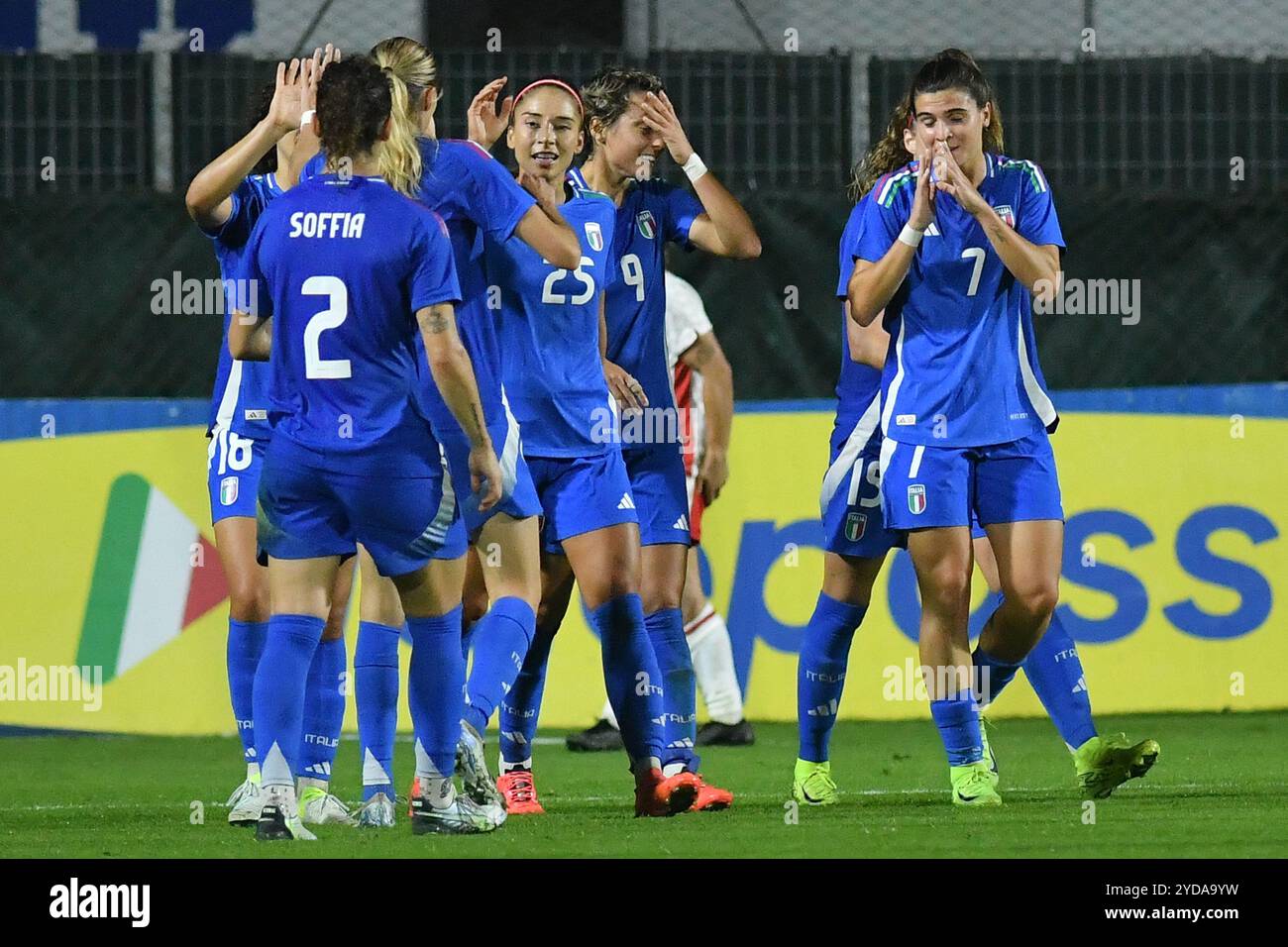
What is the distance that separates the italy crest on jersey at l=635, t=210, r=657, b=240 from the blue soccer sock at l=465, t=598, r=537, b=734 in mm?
1390

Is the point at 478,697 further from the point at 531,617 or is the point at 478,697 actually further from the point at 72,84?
the point at 72,84

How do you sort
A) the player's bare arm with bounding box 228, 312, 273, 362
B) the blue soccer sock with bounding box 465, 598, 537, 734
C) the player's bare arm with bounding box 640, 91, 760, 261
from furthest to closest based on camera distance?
the player's bare arm with bounding box 640, 91, 760, 261 → the blue soccer sock with bounding box 465, 598, 537, 734 → the player's bare arm with bounding box 228, 312, 273, 362

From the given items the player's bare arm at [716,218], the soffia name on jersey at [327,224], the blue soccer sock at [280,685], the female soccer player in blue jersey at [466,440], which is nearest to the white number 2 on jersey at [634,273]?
the player's bare arm at [716,218]

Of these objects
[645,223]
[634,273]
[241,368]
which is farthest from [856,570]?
[241,368]

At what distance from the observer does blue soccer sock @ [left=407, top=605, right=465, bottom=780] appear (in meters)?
5.93

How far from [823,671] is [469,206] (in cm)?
194

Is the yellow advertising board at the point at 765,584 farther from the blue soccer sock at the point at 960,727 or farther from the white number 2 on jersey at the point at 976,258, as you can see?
the white number 2 on jersey at the point at 976,258

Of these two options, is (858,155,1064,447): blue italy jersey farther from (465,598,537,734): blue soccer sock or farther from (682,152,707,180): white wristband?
(465,598,537,734): blue soccer sock

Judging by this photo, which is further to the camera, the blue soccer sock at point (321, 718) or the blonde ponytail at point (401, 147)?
the blue soccer sock at point (321, 718)

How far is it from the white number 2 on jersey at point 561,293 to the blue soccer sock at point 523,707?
3.33 feet

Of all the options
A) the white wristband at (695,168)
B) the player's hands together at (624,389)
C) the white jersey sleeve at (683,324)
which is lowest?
the player's hands together at (624,389)

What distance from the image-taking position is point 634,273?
7.22 metres

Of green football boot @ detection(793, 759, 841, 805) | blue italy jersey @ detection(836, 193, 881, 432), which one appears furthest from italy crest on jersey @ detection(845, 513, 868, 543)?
green football boot @ detection(793, 759, 841, 805)

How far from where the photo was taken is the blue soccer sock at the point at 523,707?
7.02 metres
